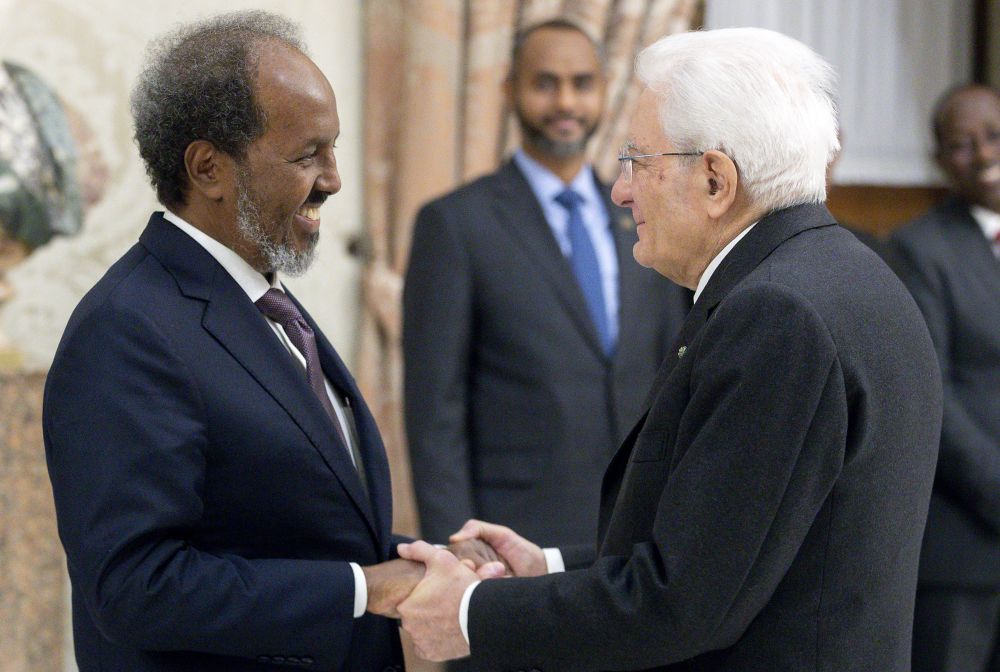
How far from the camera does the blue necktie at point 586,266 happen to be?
10.7 feet

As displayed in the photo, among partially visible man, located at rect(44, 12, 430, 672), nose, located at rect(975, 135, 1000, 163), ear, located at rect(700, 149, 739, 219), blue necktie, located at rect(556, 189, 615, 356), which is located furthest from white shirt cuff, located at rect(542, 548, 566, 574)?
nose, located at rect(975, 135, 1000, 163)

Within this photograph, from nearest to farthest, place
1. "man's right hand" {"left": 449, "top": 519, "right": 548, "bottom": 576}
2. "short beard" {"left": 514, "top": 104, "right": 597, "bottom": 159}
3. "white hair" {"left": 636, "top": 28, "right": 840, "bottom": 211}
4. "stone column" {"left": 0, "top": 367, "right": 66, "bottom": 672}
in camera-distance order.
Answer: "white hair" {"left": 636, "top": 28, "right": 840, "bottom": 211} → "man's right hand" {"left": 449, "top": 519, "right": 548, "bottom": 576} → "stone column" {"left": 0, "top": 367, "right": 66, "bottom": 672} → "short beard" {"left": 514, "top": 104, "right": 597, "bottom": 159}

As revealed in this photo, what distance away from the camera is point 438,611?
186 centimetres

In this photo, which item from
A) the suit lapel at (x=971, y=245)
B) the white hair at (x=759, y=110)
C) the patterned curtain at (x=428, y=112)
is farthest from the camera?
the patterned curtain at (x=428, y=112)

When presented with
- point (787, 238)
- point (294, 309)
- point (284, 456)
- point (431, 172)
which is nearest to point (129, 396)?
point (284, 456)

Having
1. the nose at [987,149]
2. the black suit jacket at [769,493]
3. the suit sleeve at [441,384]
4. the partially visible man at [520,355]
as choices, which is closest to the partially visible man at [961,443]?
the nose at [987,149]

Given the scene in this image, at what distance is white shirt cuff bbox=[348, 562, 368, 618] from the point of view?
5.88 feet

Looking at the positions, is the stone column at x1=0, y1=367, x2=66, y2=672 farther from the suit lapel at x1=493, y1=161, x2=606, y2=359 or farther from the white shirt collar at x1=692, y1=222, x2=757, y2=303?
the white shirt collar at x1=692, y1=222, x2=757, y2=303

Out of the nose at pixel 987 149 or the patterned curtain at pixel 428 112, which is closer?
the nose at pixel 987 149

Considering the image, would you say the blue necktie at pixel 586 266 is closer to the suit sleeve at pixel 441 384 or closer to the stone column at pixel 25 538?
the suit sleeve at pixel 441 384

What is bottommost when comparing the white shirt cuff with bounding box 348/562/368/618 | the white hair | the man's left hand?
the man's left hand

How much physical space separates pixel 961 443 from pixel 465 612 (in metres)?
1.96

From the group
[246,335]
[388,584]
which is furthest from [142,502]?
[388,584]

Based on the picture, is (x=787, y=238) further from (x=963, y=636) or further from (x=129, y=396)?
(x=963, y=636)
